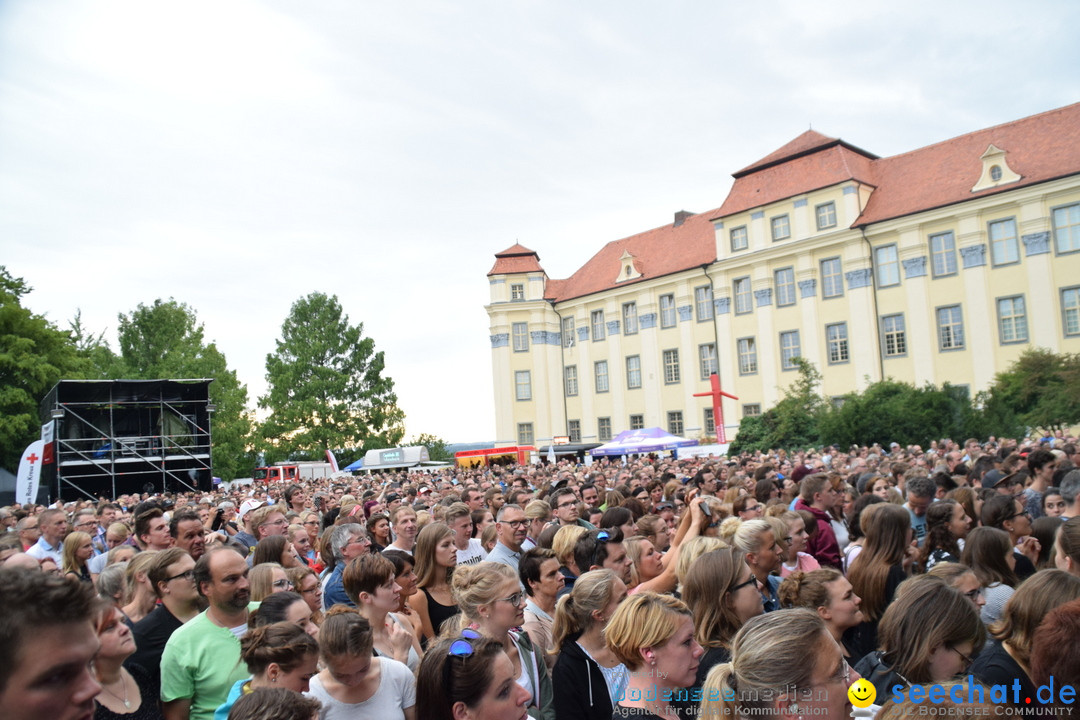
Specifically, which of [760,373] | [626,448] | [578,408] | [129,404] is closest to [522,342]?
[578,408]

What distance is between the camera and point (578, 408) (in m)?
59.1

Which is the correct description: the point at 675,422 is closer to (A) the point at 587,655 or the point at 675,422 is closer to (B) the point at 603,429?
(B) the point at 603,429

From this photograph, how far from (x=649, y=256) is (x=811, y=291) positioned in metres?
15.0

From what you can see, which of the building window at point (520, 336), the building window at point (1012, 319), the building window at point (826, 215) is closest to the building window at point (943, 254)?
the building window at point (1012, 319)

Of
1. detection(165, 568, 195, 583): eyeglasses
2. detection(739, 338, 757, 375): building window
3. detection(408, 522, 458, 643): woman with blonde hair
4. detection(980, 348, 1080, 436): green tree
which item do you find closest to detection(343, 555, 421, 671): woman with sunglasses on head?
detection(165, 568, 195, 583): eyeglasses

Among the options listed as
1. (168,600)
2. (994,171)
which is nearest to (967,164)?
(994,171)

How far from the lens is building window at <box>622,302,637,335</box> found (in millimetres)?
56066

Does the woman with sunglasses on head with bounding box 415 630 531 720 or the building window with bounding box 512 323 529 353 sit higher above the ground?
the building window with bounding box 512 323 529 353

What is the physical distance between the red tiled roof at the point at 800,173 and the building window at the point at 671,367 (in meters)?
10.2

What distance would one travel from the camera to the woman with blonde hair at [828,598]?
172 inches

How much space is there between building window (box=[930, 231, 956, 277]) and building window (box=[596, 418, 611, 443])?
24.6 meters

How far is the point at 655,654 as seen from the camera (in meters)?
3.39

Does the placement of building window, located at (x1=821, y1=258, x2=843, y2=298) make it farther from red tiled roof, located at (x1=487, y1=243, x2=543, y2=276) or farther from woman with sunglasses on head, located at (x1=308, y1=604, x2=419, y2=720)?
woman with sunglasses on head, located at (x1=308, y1=604, x2=419, y2=720)

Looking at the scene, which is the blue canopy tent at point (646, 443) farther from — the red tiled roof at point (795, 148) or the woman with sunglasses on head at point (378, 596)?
the woman with sunglasses on head at point (378, 596)
